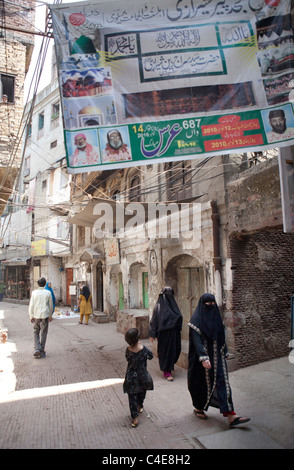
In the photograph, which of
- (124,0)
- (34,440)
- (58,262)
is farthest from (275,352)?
(58,262)

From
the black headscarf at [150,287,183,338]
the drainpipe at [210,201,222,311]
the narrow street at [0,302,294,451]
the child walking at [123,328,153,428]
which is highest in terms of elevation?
the drainpipe at [210,201,222,311]

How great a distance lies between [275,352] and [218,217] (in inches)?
119

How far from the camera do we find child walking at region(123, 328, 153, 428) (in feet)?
12.2

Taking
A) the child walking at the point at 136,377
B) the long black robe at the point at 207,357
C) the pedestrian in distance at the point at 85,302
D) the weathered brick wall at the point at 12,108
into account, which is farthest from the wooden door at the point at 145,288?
the long black robe at the point at 207,357

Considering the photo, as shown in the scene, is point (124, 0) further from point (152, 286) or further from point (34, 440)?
point (152, 286)

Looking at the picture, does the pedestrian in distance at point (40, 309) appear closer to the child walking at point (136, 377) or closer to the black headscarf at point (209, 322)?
the child walking at point (136, 377)

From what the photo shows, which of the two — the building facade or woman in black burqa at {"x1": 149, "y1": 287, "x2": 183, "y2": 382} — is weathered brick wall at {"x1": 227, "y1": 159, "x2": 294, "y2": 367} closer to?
the building facade

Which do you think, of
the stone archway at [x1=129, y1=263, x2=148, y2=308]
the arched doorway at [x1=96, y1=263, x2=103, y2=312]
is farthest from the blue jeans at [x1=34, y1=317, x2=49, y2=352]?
the arched doorway at [x1=96, y1=263, x2=103, y2=312]

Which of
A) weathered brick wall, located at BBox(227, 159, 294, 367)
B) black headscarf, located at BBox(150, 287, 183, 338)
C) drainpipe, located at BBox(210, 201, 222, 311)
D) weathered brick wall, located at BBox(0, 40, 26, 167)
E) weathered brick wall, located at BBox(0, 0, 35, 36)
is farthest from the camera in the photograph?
weathered brick wall, located at BBox(0, 40, 26, 167)

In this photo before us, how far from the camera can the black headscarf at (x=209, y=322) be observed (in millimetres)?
3764

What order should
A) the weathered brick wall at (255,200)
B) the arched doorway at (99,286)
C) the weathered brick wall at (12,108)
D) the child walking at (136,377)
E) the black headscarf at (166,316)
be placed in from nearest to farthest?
the child walking at (136,377) < the weathered brick wall at (255,200) < the black headscarf at (166,316) < the weathered brick wall at (12,108) < the arched doorway at (99,286)

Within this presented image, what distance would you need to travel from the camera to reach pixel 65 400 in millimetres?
4500

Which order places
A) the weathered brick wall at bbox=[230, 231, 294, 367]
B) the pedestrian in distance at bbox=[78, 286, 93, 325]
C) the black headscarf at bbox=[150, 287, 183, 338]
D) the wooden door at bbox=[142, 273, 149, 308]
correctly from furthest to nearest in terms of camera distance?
the pedestrian in distance at bbox=[78, 286, 93, 325] → the wooden door at bbox=[142, 273, 149, 308] → the weathered brick wall at bbox=[230, 231, 294, 367] → the black headscarf at bbox=[150, 287, 183, 338]

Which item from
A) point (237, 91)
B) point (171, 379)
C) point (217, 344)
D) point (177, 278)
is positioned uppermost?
point (237, 91)
